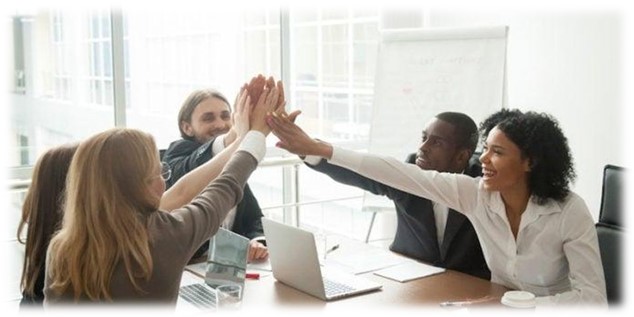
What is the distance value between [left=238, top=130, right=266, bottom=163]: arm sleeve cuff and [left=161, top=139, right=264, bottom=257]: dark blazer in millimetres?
638

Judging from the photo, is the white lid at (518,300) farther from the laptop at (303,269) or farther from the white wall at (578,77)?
the white wall at (578,77)

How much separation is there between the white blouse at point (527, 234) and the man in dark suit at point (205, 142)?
0.56m

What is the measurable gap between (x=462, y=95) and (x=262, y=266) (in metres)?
1.82

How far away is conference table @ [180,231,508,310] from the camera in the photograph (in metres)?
1.85

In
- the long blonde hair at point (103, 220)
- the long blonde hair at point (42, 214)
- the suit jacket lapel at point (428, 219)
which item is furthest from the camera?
the suit jacket lapel at point (428, 219)

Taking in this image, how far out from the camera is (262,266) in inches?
87.7

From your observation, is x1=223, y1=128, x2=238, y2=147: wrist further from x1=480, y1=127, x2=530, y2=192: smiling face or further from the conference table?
x1=480, y1=127, x2=530, y2=192: smiling face

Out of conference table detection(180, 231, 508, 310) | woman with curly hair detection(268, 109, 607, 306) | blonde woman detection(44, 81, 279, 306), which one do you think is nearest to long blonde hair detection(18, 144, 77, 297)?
blonde woman detection(44, 81, 279, 306)

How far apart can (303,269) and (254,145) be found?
375 mm

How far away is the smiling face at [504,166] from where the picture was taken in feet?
6.95

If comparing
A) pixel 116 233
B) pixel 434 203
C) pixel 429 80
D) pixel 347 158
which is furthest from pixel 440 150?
pixel 116 233

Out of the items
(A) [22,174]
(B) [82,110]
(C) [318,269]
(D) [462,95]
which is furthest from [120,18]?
(C) [318,269]

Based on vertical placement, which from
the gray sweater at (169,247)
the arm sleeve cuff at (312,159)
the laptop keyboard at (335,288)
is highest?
the arm sleeve cuff at (312,159)

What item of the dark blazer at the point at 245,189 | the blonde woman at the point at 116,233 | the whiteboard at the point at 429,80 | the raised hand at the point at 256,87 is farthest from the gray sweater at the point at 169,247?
the whiteboard at the point at 429,80
